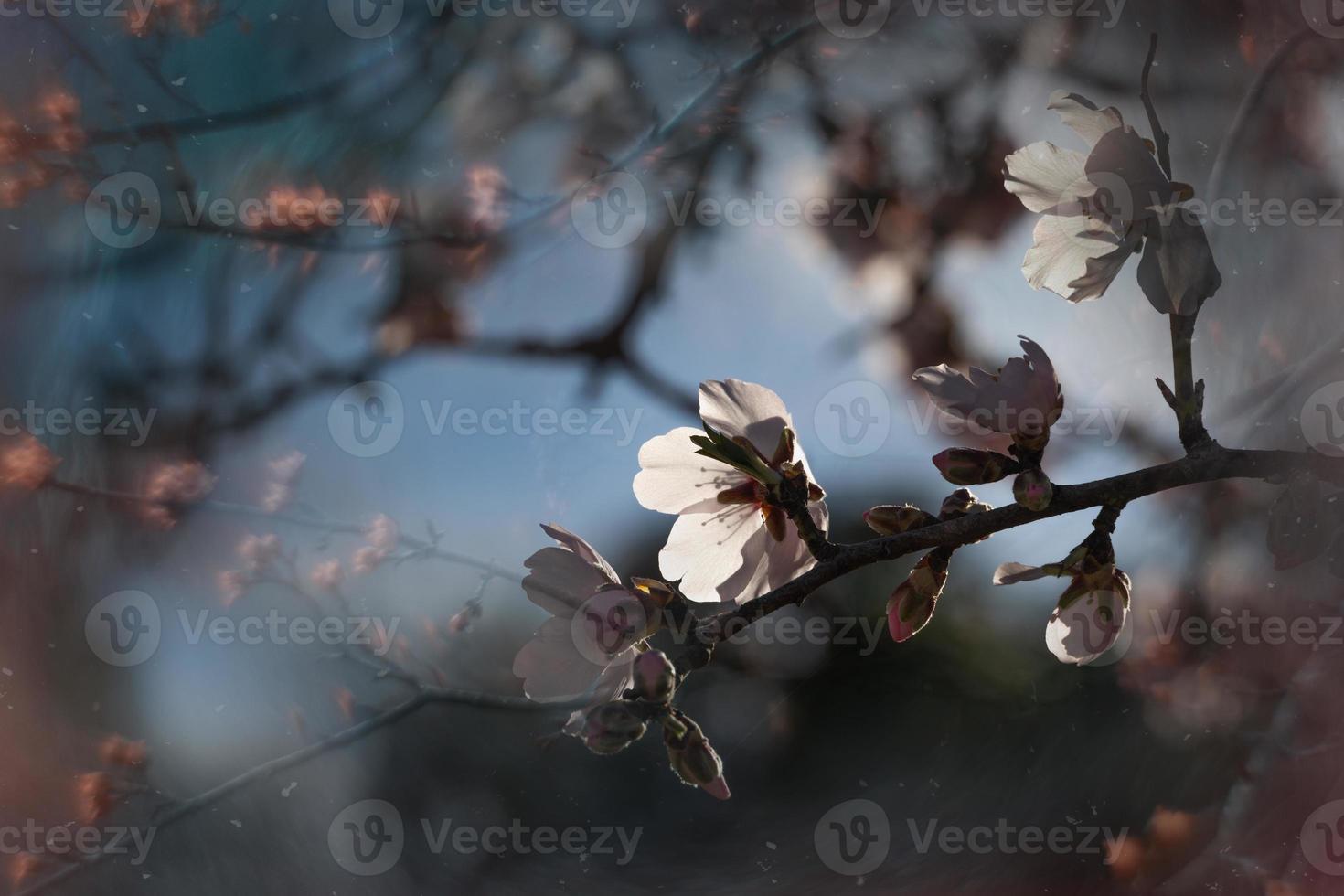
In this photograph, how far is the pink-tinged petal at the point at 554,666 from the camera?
0.74 ft

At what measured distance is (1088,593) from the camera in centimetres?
25

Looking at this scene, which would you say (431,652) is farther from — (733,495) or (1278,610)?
(1278,610)

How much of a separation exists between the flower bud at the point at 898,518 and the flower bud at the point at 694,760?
7cm

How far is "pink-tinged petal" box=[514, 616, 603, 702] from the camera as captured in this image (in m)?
0.23

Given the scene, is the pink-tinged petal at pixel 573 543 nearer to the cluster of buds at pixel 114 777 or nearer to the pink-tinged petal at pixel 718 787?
the pink-tinged petal at pixel 718 787

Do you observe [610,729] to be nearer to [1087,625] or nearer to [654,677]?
[654,677]

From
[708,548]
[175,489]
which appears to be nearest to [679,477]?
[708,548]

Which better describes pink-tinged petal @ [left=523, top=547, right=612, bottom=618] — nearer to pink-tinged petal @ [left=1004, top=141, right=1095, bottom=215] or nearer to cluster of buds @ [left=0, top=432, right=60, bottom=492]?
pink-tinged petal @ [left=1004, top=141, right=1095, bottom=215]

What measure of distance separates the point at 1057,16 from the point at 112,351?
0.47 m

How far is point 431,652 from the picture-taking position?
0.37 m

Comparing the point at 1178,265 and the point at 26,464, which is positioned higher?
the point at 1178,265

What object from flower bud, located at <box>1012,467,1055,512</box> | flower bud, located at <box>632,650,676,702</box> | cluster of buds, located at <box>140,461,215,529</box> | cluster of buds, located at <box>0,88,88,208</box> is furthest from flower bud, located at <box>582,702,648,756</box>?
cluster of buds, located at <box>0,88,88,208</box>

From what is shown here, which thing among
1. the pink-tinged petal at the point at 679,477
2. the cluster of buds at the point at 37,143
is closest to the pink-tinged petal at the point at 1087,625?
the pink-tinged petal at the point at 679,477

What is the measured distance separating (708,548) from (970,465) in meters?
0.08
